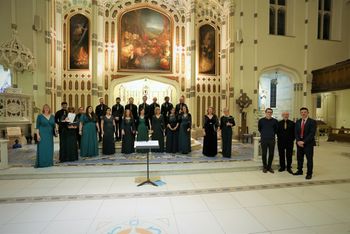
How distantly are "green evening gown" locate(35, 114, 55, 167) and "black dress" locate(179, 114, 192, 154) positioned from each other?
12.1 ft

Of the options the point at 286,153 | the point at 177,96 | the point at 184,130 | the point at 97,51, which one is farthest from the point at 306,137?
the point at 97,51

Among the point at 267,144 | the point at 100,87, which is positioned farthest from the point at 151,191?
the point at 100,87

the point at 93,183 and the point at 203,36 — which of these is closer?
the point at 93,183

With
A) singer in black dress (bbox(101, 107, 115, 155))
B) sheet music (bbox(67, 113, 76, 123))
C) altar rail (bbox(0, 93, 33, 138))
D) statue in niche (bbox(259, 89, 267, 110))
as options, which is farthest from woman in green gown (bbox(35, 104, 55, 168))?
statue in niche (bbox(259, 89, 267, 110))

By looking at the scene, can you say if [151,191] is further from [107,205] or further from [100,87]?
[100,87]

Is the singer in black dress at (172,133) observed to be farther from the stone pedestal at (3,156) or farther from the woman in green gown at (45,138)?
the stone pedestal at (3,156)

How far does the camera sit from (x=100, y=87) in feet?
37.1

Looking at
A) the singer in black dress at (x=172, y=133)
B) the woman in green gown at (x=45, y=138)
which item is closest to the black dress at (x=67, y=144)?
the woman in green gown at (x=45, y=138)

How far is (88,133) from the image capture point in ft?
21.3

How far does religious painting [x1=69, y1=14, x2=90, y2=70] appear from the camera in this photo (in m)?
11.7

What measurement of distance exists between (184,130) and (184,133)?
A: 0.10m

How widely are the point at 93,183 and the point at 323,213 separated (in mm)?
4295

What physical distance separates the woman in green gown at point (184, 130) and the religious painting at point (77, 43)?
25.3 feet

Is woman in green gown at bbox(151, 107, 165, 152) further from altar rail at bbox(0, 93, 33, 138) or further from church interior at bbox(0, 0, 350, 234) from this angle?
altar rail at bbox(0, 93, 33, 138)
